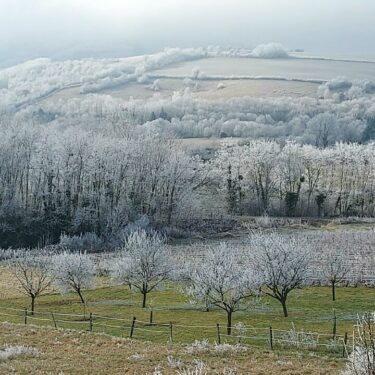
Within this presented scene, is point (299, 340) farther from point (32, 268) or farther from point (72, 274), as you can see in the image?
point (32, 268)

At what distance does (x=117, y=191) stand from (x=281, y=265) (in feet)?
151

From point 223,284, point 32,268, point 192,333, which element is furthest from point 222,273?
point 32,268

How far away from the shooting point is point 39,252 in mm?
69188

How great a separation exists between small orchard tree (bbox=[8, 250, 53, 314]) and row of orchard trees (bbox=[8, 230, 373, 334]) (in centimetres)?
36

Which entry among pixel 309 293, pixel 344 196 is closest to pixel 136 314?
pixel 309 293

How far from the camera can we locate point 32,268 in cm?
5391

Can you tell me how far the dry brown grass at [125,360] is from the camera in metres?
23.8

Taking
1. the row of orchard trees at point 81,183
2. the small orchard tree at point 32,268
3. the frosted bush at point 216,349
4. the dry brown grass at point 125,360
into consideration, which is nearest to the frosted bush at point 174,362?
the dry brown grass at point 125,360

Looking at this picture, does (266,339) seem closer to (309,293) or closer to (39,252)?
(309,293)

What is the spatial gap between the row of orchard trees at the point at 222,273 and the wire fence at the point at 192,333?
1892 millimetres

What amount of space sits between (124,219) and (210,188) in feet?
97.1

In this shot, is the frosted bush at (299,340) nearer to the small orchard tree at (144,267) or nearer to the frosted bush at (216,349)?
the frosted bush at (216,349)

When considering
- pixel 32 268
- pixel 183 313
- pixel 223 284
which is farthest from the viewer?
pixel 32 268

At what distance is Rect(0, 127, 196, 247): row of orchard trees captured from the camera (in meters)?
81.7
